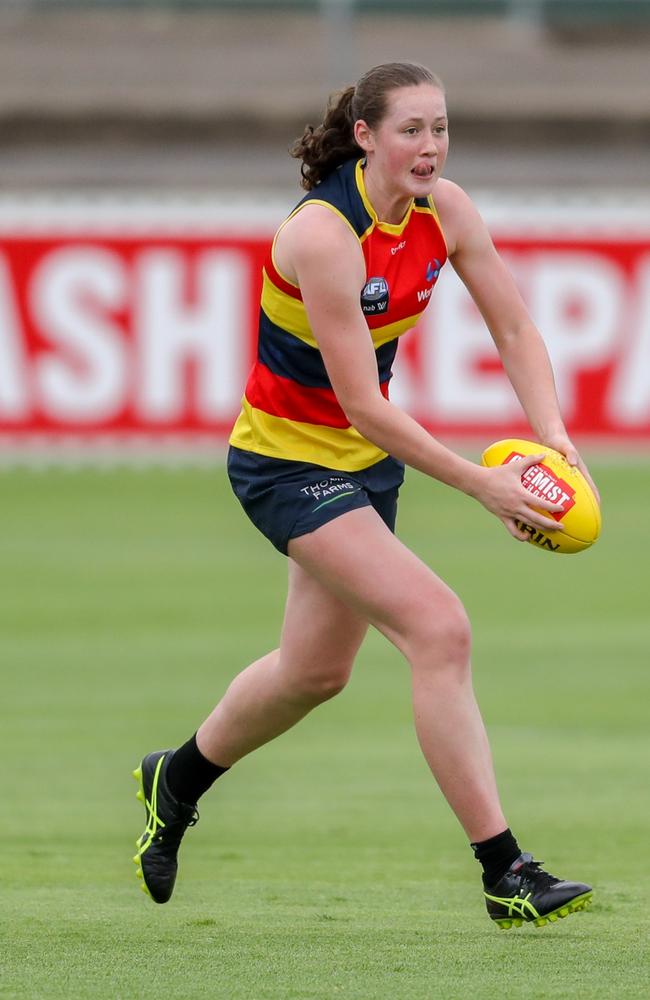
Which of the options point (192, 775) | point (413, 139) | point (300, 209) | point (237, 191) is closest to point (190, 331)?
point (237, 191)

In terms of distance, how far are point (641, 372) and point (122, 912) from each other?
40.0 feet

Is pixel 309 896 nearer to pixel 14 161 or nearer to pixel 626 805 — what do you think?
pixel 626 805

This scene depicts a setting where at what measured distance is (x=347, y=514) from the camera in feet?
17.5

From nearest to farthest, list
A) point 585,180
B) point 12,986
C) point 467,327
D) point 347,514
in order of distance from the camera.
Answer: point 12,986 → point 347,514 → point 467,327 → point 585,180

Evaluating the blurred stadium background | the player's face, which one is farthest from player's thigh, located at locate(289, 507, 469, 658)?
the blurred stadium background

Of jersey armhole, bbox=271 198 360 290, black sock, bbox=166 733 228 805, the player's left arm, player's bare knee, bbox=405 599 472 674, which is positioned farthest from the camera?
black sock, bbox=166 733 228 805

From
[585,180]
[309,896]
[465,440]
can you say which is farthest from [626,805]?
[585,180]

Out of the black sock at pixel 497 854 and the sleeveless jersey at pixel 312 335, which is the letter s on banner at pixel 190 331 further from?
the black sock at pixel 497 854

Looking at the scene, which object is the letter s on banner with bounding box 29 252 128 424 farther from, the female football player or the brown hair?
the brown hair

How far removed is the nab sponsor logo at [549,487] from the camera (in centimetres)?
517

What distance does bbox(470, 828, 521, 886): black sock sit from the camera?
5.19 metres

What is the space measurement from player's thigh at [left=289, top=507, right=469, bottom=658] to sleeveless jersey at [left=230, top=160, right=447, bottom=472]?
0.30m

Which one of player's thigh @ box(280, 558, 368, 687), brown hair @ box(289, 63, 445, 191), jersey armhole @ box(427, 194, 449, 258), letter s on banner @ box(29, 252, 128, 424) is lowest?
letter s on banner @ box(29, 252, 128, 424)

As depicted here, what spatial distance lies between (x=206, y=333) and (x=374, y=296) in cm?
1181
